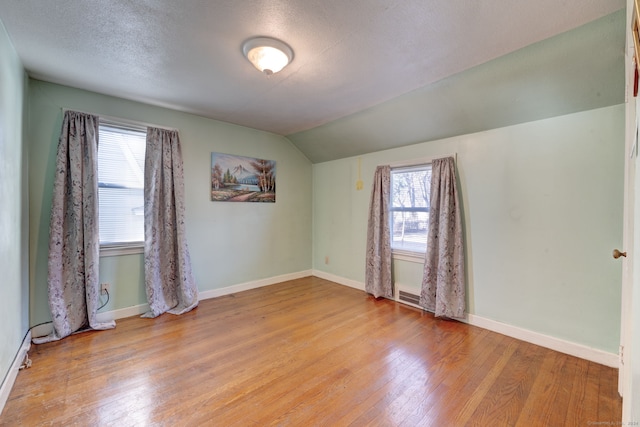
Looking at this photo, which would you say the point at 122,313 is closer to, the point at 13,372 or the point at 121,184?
the point at 13,372

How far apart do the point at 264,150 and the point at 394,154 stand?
1938 mm

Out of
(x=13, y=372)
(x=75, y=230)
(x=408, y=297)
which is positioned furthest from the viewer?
(x=408, y=297)

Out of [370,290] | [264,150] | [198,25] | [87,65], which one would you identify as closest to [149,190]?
[87,65]

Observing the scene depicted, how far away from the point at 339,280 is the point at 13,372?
11.5 feet

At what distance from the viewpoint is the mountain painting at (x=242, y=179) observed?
361 cm

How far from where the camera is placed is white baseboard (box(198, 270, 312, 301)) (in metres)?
3.55

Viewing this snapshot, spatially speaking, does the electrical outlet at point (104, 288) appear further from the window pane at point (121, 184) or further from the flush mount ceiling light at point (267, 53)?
the flush mount ceiling light at point (267, 53)

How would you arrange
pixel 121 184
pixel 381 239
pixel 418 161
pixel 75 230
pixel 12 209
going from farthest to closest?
pixel 381 239, pixel 418 161, pixel 121 184, pixel 75 230, pixel 12 209

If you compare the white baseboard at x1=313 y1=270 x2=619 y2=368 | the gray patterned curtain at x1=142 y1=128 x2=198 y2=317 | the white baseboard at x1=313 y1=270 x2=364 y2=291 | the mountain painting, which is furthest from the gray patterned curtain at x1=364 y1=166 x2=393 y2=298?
the gray patterned curtain at x1=142 y1=128 x2=198 y2=317

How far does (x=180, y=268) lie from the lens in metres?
3.11

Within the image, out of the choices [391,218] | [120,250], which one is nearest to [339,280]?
[391,218]

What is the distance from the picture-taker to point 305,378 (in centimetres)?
192

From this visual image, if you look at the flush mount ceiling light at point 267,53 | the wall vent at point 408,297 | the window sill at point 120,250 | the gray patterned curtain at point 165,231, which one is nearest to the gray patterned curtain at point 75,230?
the window sill at point 120,250

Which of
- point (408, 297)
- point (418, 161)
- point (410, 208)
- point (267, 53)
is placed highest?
point (267, 53)
